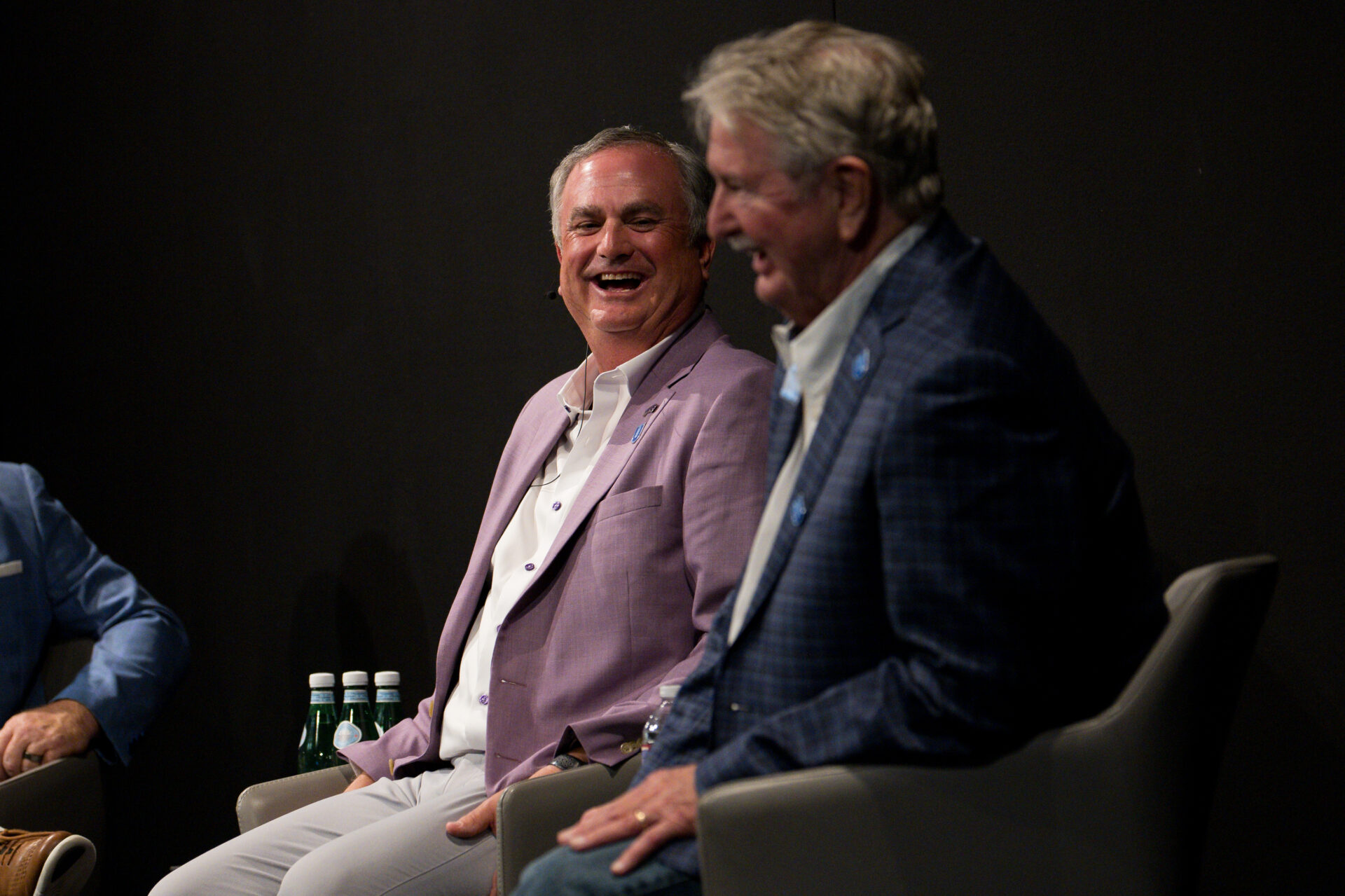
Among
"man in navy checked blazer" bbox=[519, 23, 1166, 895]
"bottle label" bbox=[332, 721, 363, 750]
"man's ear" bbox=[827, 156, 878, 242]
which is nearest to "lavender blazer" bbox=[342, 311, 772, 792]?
"man in navy checked blazer" bbox=[519, 23, 1166, 895]

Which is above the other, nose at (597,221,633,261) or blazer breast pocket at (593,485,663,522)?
nose at (597,221,633,261)

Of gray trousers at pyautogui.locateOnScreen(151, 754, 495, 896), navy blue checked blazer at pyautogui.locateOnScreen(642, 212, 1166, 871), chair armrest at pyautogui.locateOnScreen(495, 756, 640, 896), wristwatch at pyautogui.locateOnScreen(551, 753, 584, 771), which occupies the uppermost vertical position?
navy blue checked blazer at pyautogui.locateOnScreen(642, 212, 1166, 871)

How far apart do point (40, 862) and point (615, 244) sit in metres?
1.31

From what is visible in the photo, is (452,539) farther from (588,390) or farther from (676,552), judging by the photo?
(676,552)

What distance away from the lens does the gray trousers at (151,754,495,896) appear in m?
1.73

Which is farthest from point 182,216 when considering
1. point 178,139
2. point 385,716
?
point 385,716

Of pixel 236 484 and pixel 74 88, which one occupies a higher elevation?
pixel 74 88

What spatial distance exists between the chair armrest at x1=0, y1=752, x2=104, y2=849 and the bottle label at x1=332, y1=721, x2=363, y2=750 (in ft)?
1.45

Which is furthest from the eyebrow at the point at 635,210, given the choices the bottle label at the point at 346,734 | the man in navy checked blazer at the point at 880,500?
the bottle label at the point at 346,734

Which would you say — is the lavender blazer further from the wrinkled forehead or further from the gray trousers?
the wrinkled forehead

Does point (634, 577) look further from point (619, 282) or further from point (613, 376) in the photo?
point (619, 282)

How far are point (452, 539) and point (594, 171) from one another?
1.16m

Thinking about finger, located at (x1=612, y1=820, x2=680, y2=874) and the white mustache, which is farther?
the white mustache

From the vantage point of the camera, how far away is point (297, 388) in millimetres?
3395
